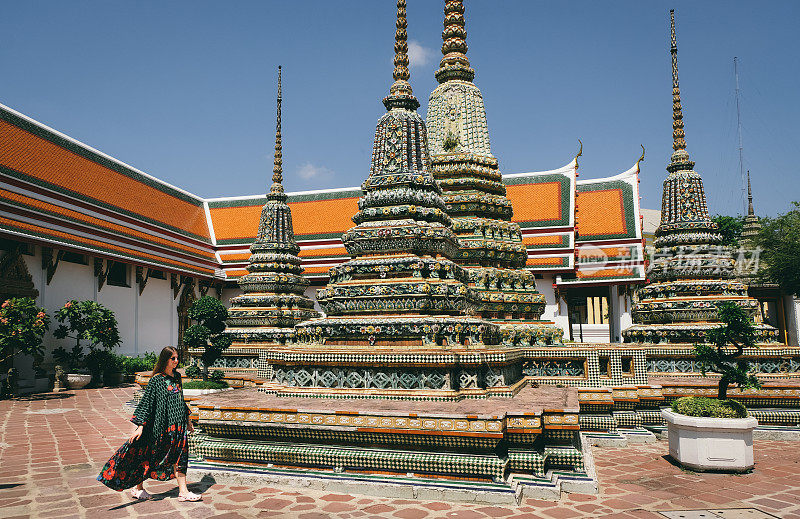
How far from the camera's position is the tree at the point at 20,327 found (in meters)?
14.7

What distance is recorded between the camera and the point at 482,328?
789 cm

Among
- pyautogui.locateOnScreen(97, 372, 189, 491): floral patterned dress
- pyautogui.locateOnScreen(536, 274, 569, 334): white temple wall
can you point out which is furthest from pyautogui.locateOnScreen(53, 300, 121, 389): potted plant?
pyautogui.locateOnScreen(536, 274, 569, 334): white temple wall

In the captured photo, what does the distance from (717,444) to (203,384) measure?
10.5 metres

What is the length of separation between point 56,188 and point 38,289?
141 inches

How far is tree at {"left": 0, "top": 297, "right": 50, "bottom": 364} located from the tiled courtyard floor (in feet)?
23.8

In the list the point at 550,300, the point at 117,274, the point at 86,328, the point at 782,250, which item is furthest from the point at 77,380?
the point at 782,250

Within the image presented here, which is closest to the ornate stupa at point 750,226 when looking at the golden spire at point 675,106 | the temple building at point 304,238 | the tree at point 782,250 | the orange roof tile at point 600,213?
the tree at point 782,250

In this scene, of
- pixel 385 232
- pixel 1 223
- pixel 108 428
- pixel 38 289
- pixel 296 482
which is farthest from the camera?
pixel 38 289

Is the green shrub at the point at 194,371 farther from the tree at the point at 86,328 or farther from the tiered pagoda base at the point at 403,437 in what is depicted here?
the tiered pagoda base at the point at 403,437

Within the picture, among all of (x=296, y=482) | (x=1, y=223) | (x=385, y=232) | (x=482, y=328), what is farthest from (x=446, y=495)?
(x=1, y=223)

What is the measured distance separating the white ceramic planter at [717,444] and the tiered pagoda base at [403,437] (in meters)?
1.55

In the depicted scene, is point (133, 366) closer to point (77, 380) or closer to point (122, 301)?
point (77, 380)

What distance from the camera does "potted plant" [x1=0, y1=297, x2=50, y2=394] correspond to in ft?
48.3

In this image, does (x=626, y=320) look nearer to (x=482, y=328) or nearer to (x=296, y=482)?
(x=482, y=328)
